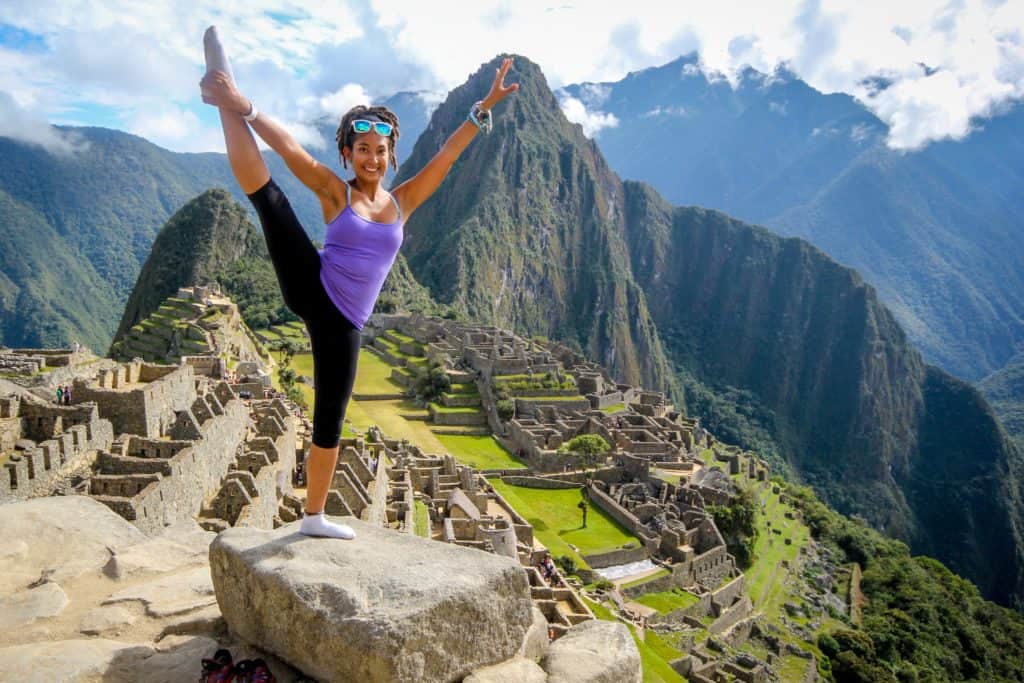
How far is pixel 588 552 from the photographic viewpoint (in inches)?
1223

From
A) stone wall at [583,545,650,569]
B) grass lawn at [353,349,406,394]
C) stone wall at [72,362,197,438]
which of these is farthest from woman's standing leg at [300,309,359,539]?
grass lawn at [353,349,406,394]

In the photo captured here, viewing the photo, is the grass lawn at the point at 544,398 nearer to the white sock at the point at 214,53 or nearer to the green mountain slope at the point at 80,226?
the green mountain slope at the point at 80,226

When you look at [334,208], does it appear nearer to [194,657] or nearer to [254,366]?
[194,657]

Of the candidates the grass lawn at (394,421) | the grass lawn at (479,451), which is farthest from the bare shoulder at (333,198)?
the grass lawn at (479,451)

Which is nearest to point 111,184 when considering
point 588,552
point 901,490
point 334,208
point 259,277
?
point 259,277

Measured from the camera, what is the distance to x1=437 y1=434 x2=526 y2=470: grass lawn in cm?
3966

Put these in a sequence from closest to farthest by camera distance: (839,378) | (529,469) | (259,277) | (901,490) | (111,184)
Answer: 1. (529,469)
2. (259,277)
3. (111,184)
4. (901,490)
5. (839,378)

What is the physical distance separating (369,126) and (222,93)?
3.70ft

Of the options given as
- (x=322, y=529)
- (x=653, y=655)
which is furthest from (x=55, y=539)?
(x=653, y=655)

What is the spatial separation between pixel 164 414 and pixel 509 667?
14069 mm

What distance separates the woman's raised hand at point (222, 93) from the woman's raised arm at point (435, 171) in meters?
1.27

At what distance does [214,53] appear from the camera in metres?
4.79

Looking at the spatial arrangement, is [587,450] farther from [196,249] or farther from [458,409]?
[196,249]

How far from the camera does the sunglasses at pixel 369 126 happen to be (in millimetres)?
5477
